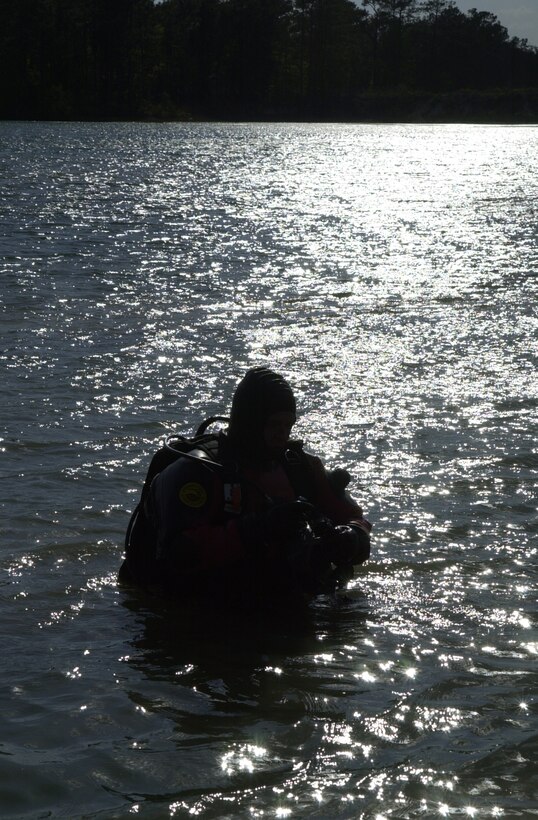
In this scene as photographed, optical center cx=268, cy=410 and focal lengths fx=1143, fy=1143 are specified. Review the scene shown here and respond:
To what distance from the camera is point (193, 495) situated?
5.54 m

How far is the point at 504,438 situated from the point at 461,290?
932 centimetres

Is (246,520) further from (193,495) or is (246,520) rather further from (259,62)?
(259,62)

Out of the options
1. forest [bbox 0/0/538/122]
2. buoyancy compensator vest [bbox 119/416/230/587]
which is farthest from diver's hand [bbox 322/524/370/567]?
forest [bbox 0/0/538/122]

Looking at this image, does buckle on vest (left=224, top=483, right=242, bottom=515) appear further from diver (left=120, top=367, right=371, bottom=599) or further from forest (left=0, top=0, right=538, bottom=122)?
forest (left=0, top=0, right=538, bottom=122)

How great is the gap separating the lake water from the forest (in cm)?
11333

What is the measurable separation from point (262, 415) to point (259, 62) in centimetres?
14844

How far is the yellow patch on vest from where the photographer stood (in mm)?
5535

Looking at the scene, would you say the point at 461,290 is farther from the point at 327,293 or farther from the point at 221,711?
the point at 221,711

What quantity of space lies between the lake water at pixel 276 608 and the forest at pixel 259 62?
11333 centimetres

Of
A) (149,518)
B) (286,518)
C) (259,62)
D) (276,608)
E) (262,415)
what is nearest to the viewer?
(286,518)

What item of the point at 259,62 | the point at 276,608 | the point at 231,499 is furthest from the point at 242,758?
the point at 259,62

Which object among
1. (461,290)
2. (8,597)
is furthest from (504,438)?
(461,290)

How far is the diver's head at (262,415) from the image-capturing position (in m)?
5.70

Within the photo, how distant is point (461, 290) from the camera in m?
18.6
